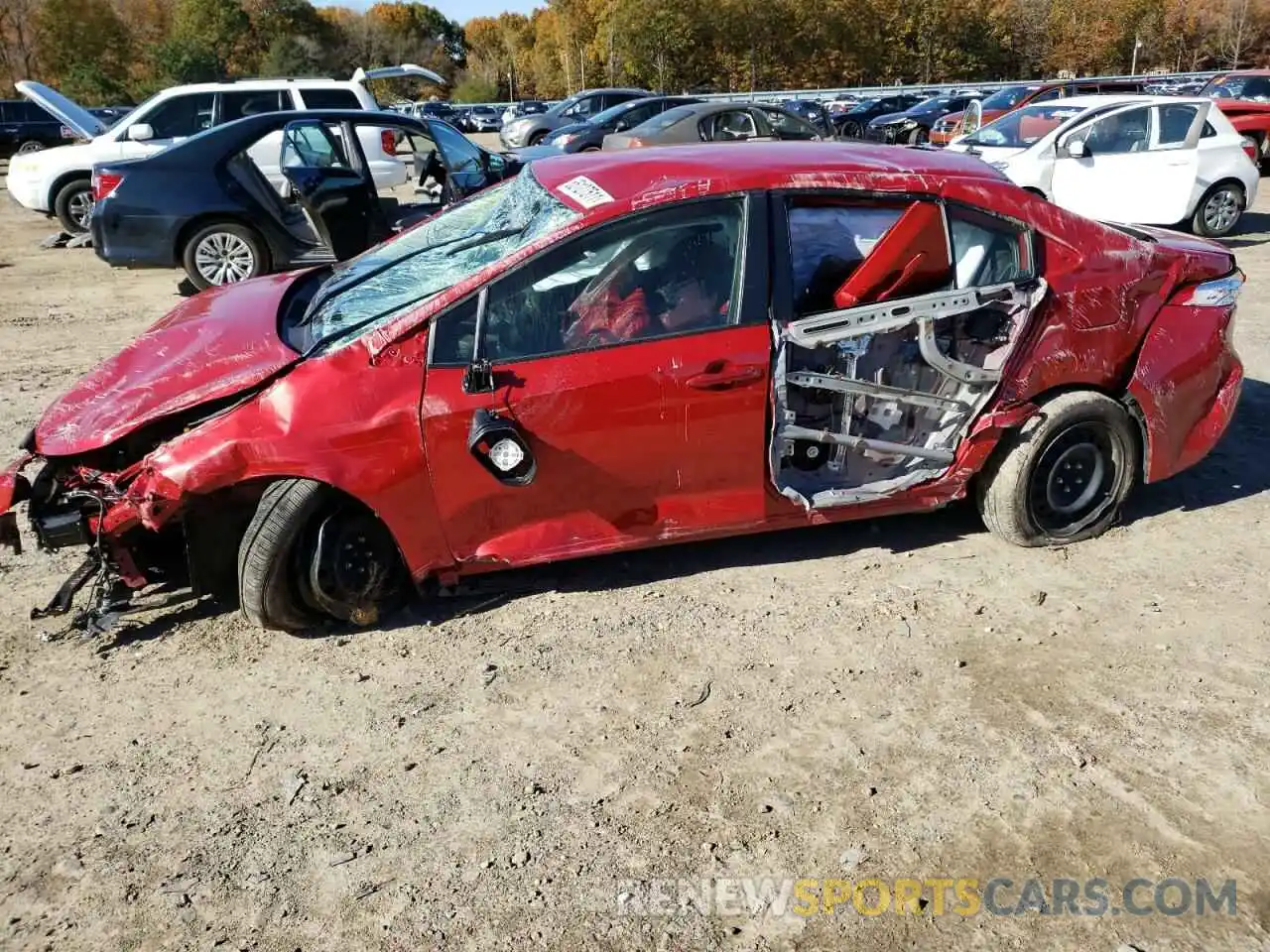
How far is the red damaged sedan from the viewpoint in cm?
349

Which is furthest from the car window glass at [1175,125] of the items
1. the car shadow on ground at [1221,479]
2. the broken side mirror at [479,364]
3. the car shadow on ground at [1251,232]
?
the broken side mirror at [479,364]

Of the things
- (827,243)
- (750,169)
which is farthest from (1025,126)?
(750,169)

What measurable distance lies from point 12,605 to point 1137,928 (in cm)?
409

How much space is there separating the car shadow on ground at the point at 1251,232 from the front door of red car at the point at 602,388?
9907 millimetres

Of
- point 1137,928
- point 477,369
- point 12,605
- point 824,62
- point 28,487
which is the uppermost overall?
point 824,62

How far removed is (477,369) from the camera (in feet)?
11.4

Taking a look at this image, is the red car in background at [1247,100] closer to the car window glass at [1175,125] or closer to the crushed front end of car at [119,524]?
the car window glass at [1175,125]

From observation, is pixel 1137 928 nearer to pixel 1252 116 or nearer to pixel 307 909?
pixel 307 909

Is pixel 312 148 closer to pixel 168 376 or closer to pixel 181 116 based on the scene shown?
pixel 181 116

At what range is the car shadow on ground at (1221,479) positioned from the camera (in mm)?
4859

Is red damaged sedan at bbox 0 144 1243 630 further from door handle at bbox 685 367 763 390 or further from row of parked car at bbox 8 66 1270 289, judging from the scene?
row of parked car at bbox 8 66 1270 289

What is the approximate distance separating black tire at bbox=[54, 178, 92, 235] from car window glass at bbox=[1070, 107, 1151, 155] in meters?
11.4

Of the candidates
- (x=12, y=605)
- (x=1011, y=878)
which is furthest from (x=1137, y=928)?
(x=12, y=605)

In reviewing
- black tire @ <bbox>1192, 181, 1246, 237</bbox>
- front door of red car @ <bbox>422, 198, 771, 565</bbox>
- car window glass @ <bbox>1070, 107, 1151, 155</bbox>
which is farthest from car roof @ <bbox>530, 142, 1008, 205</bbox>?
black tire @ <bbox>1192, 181, 1246, 237</bbox>
